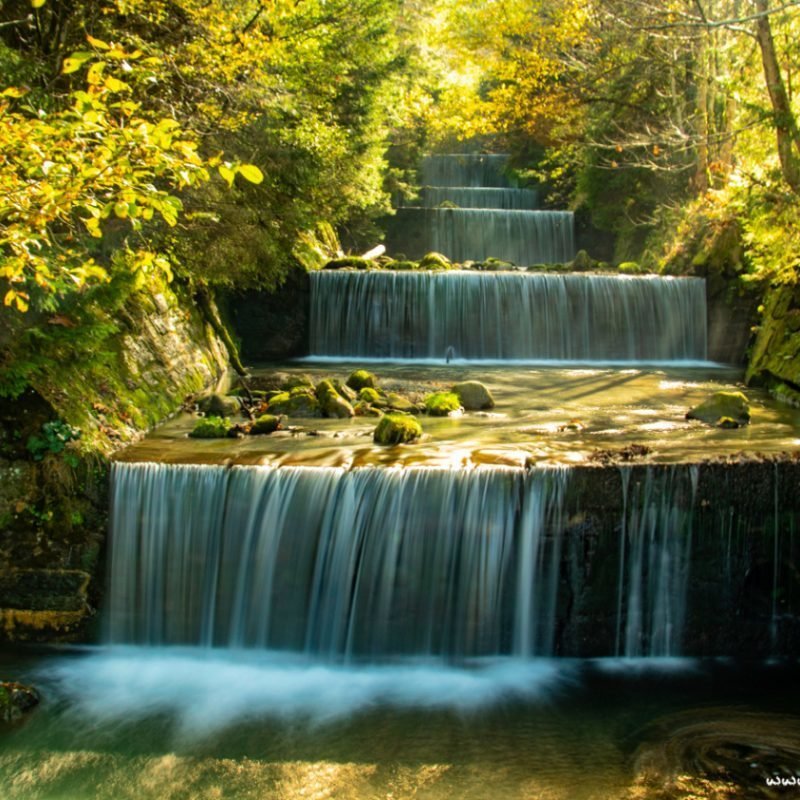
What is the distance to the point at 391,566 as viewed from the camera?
8.47 meters

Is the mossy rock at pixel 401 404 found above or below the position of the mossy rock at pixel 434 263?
below

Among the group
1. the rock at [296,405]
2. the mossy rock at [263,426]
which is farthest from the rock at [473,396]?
the mossy rock at [263,426]

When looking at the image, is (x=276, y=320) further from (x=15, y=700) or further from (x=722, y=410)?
(x=15, y=700)

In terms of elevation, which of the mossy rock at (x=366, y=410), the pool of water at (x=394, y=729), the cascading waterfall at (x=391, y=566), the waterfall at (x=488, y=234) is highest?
the waterfall at (x=488, y=234)

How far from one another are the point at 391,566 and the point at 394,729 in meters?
1.77

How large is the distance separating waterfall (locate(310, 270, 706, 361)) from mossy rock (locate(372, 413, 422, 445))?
856 cm

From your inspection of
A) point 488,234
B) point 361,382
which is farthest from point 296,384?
point 488,234

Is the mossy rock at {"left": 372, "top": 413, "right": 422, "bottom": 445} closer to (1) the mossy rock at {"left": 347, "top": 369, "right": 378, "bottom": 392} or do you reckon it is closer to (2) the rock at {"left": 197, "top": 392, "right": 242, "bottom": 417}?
(2) the rock at {"left": 197, "top": 392, "right": 242, "bottom": 417}

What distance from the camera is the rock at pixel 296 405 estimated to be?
12.5 metres

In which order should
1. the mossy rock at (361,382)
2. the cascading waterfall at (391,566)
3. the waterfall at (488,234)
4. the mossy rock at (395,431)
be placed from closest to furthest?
the cascading waterfall at (391,566) < the mossy rock at (395,431) < the mossy rock at (361,382) < the waterfall at (488,234)

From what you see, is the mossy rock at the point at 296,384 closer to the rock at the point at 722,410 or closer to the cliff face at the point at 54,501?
the cliff face at the point at 54,501

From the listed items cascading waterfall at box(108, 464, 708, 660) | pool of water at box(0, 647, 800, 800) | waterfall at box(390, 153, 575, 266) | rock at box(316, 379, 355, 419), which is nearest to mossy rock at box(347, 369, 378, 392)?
rock at box(316, 379, 355, 419)

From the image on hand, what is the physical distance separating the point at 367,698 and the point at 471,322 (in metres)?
12.4

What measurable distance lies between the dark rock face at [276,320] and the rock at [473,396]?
6843 millimetres
